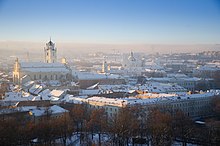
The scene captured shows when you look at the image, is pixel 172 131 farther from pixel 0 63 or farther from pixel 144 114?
pixel 0 63

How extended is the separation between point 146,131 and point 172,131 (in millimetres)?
1243

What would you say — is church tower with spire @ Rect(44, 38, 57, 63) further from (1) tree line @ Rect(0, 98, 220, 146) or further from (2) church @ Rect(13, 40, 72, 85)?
(1) tree line @ Rect(0, 98, 220, 146)

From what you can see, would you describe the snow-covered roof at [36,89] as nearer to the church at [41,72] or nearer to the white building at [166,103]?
the church at [41,72]

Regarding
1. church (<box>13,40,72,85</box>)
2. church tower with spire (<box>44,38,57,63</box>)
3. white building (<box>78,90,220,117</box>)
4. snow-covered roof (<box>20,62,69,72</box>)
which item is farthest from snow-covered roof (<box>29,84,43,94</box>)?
church tower with spire (<box>44,38,57,63</box>)

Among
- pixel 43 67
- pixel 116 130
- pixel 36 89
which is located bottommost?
pixel 36 89

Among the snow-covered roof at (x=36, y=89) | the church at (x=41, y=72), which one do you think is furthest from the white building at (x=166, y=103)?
the church at (x=41, y=72)

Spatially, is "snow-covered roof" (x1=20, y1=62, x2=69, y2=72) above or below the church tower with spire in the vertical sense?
below

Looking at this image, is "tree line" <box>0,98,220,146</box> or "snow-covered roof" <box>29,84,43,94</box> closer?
"tree line" <box>0,98,220,146</box>

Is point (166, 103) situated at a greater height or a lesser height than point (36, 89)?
greater

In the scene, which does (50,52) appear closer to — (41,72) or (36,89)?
(41,72)

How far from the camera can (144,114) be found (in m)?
22.2

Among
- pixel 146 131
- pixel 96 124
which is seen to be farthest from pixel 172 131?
pixel 96 124

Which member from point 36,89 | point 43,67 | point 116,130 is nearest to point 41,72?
point 43,67

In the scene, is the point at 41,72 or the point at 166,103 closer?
the point at 166,103
